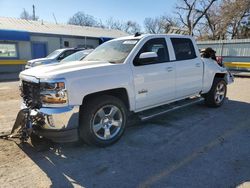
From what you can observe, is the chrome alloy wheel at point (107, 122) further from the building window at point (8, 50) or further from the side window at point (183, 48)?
the building window at point (8, 50)

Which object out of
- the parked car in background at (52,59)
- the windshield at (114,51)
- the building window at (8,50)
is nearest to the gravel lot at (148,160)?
the windshield at (114,51)

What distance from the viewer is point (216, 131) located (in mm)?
5359

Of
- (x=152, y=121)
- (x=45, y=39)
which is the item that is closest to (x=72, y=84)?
(x=152, y=121)

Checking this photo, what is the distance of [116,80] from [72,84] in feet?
2.84

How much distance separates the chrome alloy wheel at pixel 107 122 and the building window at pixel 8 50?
61.7ft

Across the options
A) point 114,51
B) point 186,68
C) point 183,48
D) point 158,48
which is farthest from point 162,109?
point 114,51

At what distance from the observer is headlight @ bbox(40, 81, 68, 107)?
13.0ft

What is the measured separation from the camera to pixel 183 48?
620cm

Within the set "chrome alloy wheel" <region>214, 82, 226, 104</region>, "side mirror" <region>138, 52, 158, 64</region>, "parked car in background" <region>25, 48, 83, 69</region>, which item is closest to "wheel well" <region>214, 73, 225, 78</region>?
"chrome alloy wheel" <region>214, 82, 226, 104</region>

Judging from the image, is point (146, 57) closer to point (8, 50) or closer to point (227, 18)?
point (8, 50)

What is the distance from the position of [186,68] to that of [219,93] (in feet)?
6.41

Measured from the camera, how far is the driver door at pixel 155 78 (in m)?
5.01

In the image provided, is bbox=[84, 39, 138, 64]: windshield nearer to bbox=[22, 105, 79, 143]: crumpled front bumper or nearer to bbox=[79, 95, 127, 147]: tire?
bbox=[79, 95, 127, 147]: tire

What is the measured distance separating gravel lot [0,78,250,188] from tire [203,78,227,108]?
132 centimetres
